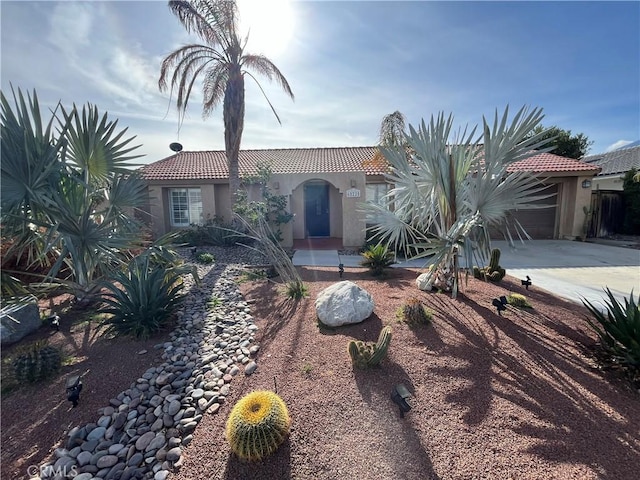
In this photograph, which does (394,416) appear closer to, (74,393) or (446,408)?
(446,408)

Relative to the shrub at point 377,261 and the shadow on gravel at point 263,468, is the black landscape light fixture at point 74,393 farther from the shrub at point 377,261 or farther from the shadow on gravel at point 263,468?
the shrub at point 377,261

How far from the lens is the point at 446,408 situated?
10.0 ft

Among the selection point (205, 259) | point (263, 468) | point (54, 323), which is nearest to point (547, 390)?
point (263, 468)

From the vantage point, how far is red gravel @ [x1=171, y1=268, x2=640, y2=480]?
247cm

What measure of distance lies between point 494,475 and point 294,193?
41.8 feet

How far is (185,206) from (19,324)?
418 inches

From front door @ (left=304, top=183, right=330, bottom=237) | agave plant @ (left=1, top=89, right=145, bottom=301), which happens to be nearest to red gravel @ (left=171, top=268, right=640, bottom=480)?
agave plant @ (left=1, top=89, right=145, bottom=301)

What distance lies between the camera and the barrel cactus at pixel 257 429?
250 cm

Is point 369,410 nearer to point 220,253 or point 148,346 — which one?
point 148,346

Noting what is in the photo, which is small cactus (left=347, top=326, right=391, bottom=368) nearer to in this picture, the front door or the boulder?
the boulder

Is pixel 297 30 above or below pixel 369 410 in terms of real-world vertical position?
above

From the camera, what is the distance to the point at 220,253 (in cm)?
1094

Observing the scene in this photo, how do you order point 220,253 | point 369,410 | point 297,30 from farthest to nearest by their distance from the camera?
1. point 220,253
2. point 297,30
3. point 369,410

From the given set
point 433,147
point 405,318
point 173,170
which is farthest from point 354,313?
point 173,170
